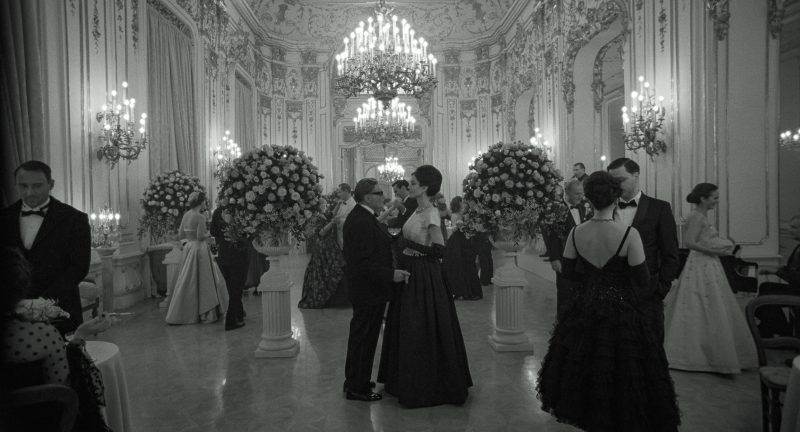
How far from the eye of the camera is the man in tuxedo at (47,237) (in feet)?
9.94

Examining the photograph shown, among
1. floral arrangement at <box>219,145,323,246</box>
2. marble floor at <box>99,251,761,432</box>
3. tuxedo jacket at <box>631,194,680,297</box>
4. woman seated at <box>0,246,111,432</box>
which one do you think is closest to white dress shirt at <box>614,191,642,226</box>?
tuxedo jacket at <box>631,194,680,297</box>

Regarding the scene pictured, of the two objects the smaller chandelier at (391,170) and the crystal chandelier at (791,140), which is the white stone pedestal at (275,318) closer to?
the crystal chandelier at (791,140)

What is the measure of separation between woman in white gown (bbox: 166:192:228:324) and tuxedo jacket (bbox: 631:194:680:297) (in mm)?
5225

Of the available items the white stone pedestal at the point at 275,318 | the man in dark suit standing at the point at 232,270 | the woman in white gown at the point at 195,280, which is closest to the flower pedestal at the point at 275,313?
the white stone pedestal at the point at 275,318

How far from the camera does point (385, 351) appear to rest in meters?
4.08

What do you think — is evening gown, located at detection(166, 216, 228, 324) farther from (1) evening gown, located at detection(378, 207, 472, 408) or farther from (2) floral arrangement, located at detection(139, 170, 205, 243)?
(1) evening gown, located at detection(378, 207, 472, 408)

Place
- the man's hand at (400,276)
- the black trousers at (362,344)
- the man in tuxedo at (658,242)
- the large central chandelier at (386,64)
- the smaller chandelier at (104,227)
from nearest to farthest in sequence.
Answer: the man in tuxedo at (658,242) < the man's hand at (400,276) < the black trousers at (362,344) < the smaller chandelier at (104,227) < the large central chandelier at (386,64)

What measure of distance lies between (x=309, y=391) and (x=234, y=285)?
2457 mm

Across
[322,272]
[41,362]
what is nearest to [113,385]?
[41,362]

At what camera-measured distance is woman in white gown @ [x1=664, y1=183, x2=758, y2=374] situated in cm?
442

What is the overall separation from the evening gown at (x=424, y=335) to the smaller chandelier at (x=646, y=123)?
13.4ft

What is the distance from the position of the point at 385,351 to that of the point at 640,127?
15.5 feet

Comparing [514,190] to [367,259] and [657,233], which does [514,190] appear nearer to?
[657,233]

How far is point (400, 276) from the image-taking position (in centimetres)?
373
